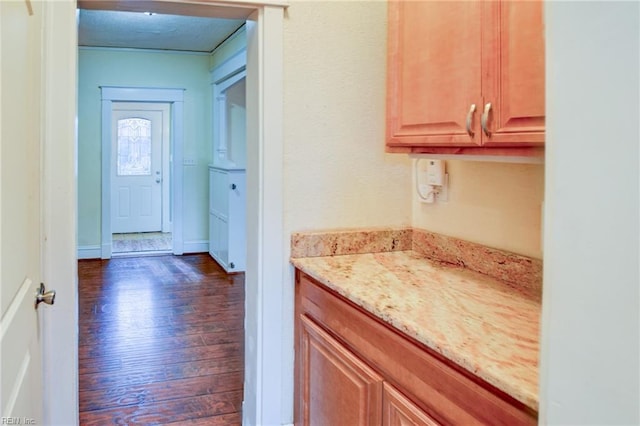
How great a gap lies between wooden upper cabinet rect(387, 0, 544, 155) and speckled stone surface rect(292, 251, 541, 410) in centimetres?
42

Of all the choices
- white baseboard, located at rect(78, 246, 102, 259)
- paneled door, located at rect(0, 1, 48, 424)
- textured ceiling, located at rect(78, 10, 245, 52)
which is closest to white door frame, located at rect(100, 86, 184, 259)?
white baseboard, located at rect(78, 246, 102, 259)

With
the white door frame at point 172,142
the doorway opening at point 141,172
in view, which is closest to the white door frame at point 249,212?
the white door frame at point 172,142

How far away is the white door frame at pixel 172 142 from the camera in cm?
651

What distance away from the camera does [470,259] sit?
6.38 feet

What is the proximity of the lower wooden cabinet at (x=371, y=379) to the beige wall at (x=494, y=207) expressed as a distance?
562mm

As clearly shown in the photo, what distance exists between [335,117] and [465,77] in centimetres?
76

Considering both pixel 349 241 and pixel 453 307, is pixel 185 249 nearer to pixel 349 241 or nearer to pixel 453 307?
pixel 349 241

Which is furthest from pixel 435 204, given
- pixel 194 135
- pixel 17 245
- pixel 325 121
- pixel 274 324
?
pixel 194 135

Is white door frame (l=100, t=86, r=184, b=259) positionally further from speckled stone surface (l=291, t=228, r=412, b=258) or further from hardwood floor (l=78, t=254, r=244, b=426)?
speckled stone surface (l=291, t=228, r=412, b=258)

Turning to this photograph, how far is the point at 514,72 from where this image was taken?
1320mm

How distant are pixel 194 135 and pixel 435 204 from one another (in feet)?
17.0

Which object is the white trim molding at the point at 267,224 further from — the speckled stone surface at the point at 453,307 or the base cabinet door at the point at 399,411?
the base cabinet door at the point at 399,411

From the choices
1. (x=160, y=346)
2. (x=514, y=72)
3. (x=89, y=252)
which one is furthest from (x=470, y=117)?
(x=89, y=252)

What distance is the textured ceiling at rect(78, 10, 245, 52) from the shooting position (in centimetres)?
505
